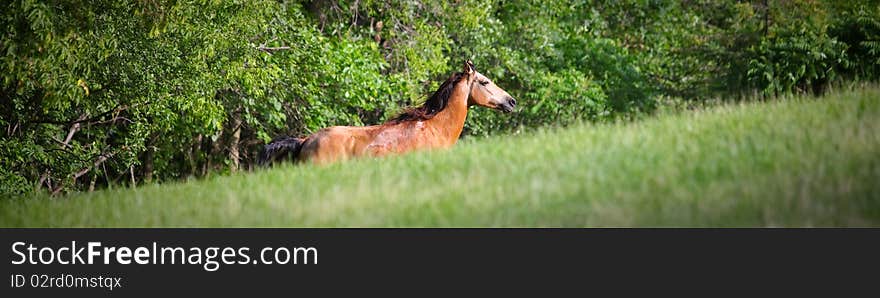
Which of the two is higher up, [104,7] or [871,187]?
[104,7]

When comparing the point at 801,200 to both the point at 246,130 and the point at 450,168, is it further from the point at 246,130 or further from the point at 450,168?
the point at 246,130

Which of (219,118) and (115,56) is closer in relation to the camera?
(115,56)

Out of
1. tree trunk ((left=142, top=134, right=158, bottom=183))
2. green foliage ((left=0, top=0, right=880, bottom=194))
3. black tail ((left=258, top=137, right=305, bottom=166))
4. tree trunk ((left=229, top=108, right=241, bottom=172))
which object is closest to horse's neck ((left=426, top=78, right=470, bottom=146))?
green foliage ((left=0, top=0, right=880, bottom=194))

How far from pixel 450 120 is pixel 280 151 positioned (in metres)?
2.49

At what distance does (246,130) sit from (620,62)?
11.2 metres

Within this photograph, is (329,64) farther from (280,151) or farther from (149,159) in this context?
(280,151)

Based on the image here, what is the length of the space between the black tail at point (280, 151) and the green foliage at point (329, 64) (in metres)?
2.22

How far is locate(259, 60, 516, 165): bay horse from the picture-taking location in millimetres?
16156

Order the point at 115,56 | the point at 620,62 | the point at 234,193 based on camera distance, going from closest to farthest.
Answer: the point at 234,193, the point at 115,56, the point at 620,62

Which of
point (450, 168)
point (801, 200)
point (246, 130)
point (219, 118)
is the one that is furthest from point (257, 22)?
point (801, 200)

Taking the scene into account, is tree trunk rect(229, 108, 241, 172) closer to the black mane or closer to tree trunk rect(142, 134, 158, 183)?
tree trunk rect(142, 134, 158, 183)

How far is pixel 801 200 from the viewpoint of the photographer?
920 centimetres

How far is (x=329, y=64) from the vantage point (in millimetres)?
25688

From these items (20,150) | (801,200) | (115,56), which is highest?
(115,56)
